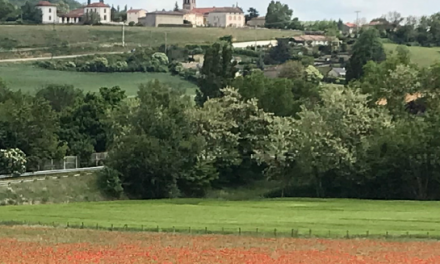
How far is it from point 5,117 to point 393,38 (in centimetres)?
12783

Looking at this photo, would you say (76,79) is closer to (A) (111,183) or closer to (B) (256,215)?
(A) (111,183)

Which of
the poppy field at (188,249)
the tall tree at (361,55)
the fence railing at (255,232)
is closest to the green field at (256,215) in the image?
the fence railing at (255,232)

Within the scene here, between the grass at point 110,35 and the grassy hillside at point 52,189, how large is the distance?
298ft

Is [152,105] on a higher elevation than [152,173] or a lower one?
higher

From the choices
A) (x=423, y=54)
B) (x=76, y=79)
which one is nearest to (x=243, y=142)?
(x=76, y=79)

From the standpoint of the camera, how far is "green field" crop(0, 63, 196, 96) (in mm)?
126625

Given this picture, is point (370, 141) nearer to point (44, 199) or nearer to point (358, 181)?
point (358, 181)

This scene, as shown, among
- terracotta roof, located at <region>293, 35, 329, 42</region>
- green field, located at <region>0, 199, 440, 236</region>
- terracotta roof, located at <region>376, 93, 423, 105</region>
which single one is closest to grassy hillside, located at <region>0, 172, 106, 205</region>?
green field, located at <region>0, 199, 440, 236</region>

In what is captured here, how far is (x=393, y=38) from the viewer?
618ft

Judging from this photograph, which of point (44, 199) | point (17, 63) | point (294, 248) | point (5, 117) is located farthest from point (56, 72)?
point (294, 248)

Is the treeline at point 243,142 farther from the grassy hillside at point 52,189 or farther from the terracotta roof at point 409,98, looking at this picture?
the terracotta roof at point 409,98

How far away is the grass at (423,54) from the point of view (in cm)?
15066

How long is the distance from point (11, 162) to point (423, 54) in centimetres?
10739

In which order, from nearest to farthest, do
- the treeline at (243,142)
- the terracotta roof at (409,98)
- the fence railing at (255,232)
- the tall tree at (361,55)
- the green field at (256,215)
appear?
the fence railing at (255,232), the green field at (256,215), the treeline at (243,142), the terracotta roof at (409,98), the tall tree at (361,55)
